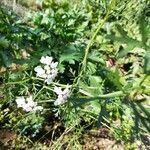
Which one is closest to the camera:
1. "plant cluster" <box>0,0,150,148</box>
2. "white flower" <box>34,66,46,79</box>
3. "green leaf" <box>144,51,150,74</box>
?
"green leaf" <box>144,51,150,74</box>

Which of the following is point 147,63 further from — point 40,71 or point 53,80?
point 53,80

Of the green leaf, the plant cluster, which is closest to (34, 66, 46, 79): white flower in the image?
the plant cluster

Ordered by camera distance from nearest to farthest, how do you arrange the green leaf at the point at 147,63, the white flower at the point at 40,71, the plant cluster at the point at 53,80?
the green leaf at the point at 147,63 → the white flower at the point at 40,71 → the plant cluster at the point at 53,80

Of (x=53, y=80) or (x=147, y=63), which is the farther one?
(x=53, y=80)

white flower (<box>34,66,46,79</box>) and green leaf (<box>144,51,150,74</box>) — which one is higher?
green leaf (<box>144,51,150,74</box>)

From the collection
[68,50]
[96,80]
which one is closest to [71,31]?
[68,50]

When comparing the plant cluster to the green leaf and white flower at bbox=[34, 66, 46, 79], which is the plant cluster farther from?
the green leaf

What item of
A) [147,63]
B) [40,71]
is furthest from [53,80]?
[147,63]

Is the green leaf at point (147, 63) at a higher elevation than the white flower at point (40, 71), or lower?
higher

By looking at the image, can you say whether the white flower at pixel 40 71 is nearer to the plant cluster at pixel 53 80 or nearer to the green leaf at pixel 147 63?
the plant cluster at pixel 53 80

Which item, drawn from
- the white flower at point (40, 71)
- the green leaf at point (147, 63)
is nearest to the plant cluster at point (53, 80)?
the white flower at point (40, 71)

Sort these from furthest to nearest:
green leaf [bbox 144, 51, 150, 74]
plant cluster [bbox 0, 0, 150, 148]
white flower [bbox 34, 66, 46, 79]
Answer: plant cluster [bbox 0, 0, 150, 148] → white flower [bbox 34, 66, 46, 79] → green leaf [bbox 144, 51, 150, 74]

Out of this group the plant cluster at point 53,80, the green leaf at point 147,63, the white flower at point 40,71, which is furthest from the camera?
the plant cluster at point 53,80
